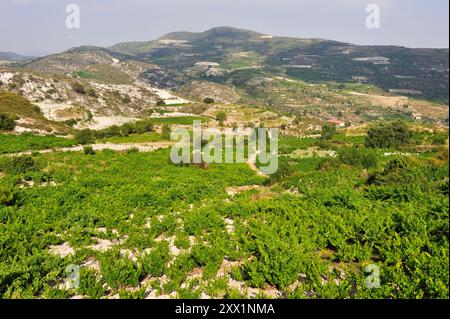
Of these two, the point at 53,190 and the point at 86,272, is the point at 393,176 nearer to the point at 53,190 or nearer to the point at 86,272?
the point at 86,272

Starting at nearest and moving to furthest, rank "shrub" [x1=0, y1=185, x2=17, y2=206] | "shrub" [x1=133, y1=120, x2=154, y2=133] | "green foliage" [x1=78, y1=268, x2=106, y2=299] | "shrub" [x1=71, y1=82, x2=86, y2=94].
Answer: "green foliage" [x1=78, y1=268, x2=106, y2=299] < "shrub" [x1=0, y1=185, x2=17, y2=206] < "shrub" [x1=133, y1=120, x2=154, y2=133] < "shrub" [x1=71, y1=82, x2=86, y2=94]

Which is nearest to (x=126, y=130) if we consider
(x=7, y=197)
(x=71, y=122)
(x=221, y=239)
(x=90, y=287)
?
(x=71, y=122)

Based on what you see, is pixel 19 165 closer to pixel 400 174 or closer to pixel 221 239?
pixel 221 239

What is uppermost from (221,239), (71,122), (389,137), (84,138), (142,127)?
(71,122)

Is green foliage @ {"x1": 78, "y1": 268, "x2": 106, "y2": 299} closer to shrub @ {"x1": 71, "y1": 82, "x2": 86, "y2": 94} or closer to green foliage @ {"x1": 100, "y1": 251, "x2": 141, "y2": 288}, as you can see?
green foliage @ {"x1": 100, "y1": 251, "x2": 141, "y2": 288}

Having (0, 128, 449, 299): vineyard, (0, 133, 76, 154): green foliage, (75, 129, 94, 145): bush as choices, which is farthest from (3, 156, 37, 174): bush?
(75, 129, 94, 145): bush
